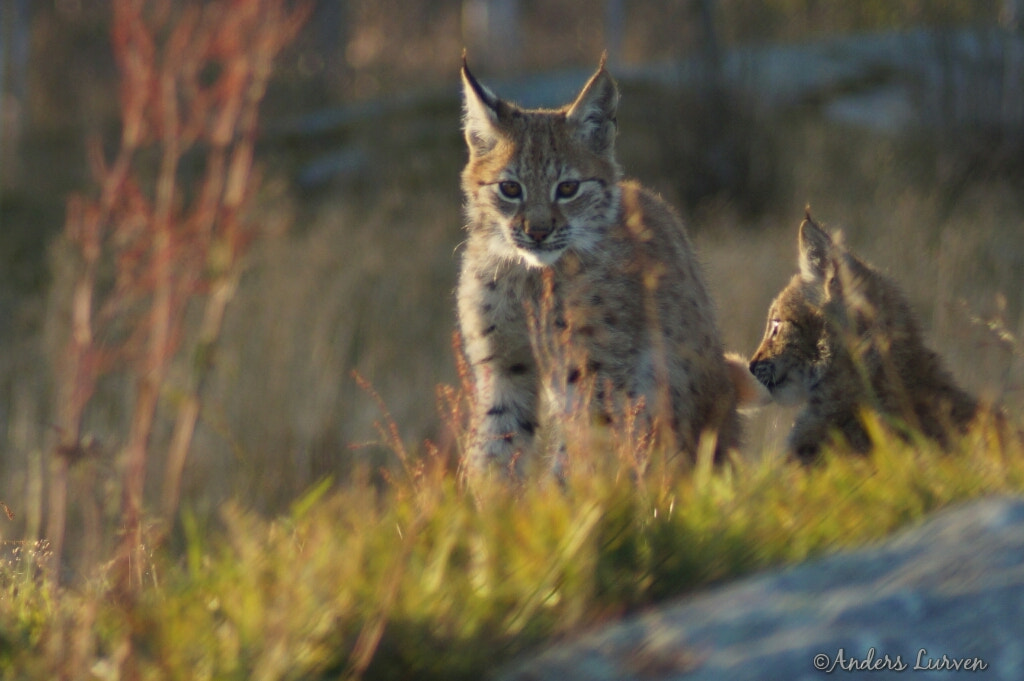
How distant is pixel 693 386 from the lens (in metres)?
4.40

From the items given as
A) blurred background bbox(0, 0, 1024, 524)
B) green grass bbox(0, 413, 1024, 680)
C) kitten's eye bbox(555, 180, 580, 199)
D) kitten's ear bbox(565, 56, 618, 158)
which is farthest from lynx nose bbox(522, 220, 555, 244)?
green grass bbox(0, 413, 1024, 680)

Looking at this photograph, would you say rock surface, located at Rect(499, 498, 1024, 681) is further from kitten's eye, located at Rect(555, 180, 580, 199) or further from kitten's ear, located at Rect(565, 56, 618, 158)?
kitten's ear, located at Rect(565, 56, 618, 158)

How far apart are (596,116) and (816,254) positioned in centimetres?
139

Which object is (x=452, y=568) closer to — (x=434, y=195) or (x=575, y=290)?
(x=575, y=290)

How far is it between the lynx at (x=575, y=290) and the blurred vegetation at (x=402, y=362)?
0.35 m

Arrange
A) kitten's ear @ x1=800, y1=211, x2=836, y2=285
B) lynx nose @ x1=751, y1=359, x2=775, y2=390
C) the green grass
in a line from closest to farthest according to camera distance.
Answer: the green grass → kitten's ear @ x1=800, y1=211, x2=836, y2=285 → lynx nose @ x1=751, y1=359, x2=775, y2=390

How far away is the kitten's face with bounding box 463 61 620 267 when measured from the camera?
4754mm

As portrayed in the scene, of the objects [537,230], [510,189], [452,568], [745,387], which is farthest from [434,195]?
[452,568]

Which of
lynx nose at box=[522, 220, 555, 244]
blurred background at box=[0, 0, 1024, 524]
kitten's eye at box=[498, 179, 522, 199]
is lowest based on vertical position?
blurred background at box=[0, 0, 1024, 524]

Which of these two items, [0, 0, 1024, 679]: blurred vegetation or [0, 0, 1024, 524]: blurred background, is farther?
[0, 0, 1024, 524]: blurred background

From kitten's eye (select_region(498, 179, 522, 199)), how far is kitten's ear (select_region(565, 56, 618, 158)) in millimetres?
342

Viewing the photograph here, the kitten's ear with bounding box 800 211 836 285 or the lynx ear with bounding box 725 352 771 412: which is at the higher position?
the kitten's ear with bounding box 800 211 836 285

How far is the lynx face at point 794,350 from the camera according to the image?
3953 millimetres

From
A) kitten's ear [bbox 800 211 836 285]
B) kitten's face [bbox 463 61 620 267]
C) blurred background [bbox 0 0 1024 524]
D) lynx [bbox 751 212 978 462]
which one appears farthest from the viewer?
blurred background [bbox 0 0 1024 524]
